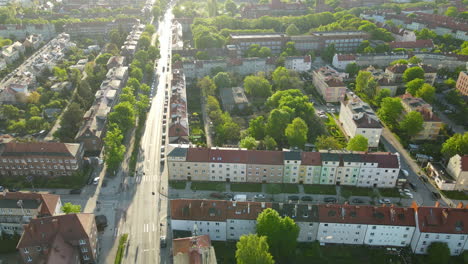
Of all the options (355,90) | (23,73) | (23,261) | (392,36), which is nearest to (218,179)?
(23,261)

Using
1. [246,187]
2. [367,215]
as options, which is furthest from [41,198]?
[367,215]

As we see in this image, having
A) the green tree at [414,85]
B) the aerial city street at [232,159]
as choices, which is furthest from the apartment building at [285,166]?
the green tree at [414,85]

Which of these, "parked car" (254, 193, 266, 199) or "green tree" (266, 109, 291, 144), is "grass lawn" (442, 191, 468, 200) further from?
"parked car" (254, 193, 266, 199)

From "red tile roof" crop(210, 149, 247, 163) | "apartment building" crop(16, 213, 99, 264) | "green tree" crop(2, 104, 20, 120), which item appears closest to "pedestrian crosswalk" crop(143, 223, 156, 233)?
"apartment building" crop(16, 213, 99, 264)

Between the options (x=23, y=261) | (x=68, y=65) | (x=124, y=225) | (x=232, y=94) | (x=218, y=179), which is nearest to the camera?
(x=23, y=261)

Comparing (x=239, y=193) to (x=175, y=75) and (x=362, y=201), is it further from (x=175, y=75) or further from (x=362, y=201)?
(x=175, y=75)

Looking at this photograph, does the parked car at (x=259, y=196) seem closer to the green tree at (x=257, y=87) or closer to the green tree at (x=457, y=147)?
the green tree at (x=457, y=147)
